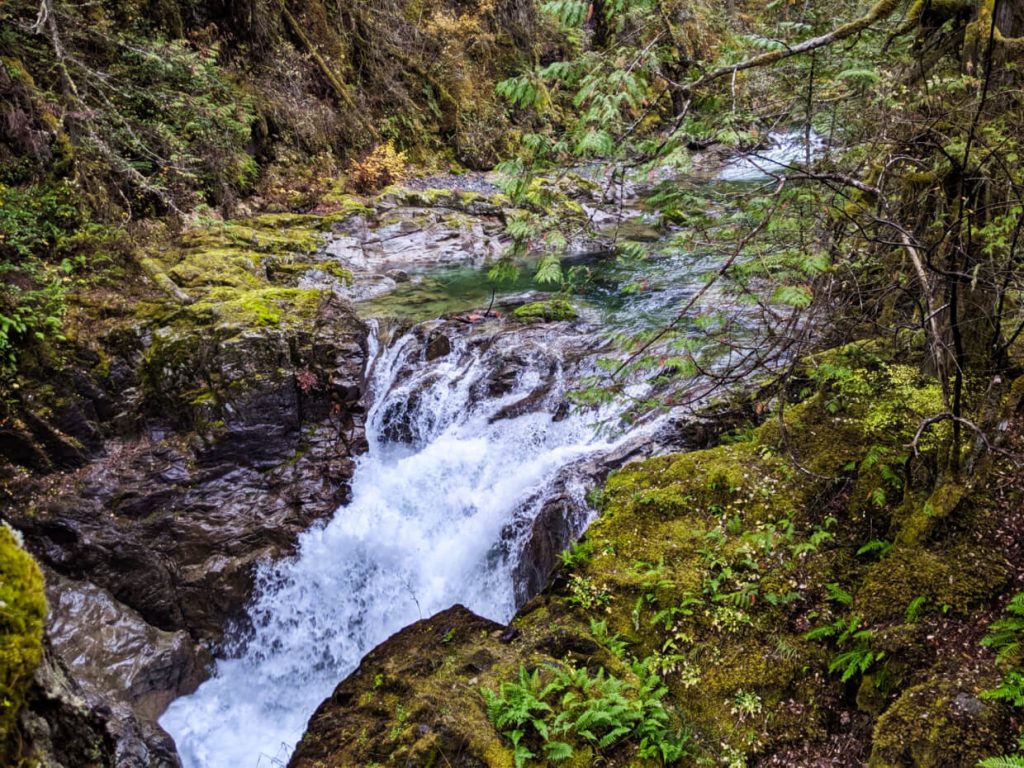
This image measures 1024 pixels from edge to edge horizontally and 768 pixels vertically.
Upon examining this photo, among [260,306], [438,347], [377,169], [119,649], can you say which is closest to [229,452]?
[260,306]

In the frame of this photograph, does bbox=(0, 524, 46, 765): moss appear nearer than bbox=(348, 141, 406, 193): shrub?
Yes

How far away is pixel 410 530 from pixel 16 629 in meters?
6.73

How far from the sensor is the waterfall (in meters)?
6.98

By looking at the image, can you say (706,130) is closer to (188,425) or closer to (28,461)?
(188,425)

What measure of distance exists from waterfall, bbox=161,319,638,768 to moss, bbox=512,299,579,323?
1442 mm

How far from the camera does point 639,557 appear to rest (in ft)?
14.9

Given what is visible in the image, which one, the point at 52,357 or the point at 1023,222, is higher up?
the point at 1023,222

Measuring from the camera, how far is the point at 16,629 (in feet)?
5.90

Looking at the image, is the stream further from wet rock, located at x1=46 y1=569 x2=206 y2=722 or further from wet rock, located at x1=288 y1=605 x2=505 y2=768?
wet rock, located at x1=288 y1=605 x2=505 y2=768

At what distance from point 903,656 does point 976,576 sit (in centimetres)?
63

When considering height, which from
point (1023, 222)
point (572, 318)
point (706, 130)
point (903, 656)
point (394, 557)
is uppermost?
point (706, 130)

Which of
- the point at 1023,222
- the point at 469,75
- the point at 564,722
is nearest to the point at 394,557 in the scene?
the point at 564,722

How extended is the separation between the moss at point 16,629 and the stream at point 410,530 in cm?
494

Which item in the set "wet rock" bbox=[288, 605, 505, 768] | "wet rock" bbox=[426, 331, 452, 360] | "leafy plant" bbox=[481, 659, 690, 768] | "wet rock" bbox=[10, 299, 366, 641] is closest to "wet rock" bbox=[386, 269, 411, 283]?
"wet rock" bbox=[426, 331, 452, 360]
